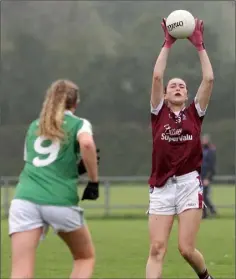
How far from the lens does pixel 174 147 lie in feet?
27.3

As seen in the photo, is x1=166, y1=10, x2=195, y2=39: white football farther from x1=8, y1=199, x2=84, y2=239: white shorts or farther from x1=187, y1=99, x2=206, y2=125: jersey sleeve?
x1=8, y1=199, x2=84, y2=239: white shorts

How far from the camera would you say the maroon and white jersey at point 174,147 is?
833 cm

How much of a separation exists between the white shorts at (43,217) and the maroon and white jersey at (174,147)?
1.71m

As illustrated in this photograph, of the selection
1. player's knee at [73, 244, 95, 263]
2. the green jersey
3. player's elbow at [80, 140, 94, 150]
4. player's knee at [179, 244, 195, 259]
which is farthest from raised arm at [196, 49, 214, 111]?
player's knee at [73, 244, 95, 263]

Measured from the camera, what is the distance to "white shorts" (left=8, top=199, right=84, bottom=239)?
6.76m

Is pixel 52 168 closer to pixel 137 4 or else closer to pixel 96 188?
pixel 96 188

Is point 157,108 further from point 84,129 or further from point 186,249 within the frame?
point 84,129

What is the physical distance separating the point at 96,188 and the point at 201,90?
202 cm

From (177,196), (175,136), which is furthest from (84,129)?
(177,196)

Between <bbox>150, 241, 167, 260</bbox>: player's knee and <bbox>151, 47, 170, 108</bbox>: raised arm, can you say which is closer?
<bbox>150, 241, 167, 260</bbox>: player's knee

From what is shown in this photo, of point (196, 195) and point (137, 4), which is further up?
point (137, 4)

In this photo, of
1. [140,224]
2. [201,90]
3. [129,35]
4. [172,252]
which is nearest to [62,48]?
[129,35]

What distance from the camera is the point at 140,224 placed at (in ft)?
67.5

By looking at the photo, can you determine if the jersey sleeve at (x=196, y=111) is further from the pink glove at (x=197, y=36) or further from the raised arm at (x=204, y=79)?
the pink glove at (x=197, y=36)
